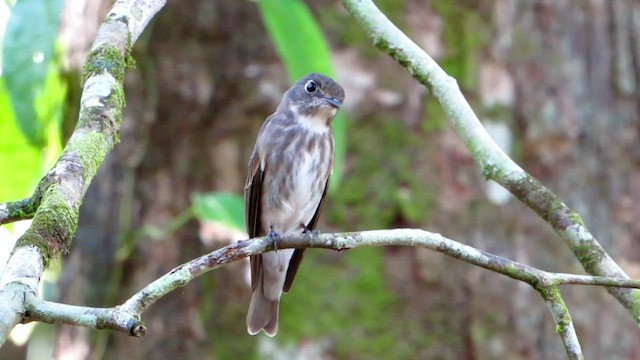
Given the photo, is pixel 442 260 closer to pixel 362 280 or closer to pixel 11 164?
pixel 362 280

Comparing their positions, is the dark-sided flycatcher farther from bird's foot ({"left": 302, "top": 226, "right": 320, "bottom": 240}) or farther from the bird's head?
bird's foot ({"left": 302, "top": 226, "right": 320, "bottom": 240})

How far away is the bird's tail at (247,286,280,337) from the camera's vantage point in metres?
4.05

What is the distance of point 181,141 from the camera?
476 cm

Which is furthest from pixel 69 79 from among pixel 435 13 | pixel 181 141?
pixel 435 13

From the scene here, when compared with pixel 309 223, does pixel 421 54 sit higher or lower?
lower

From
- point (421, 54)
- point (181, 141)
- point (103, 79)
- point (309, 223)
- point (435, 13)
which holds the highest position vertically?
point (435, 13)

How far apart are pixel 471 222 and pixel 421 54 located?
5.58 ft

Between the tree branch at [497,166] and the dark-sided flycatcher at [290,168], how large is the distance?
1038mm

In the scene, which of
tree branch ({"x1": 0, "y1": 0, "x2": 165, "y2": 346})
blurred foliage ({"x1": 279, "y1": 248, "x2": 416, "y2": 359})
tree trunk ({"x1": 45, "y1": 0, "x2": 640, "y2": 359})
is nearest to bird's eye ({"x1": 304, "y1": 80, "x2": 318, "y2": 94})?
tree trunk ({"x1": 45, "y1": 0, "x2": 640, "y2": 359})

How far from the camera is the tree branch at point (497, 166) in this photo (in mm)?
2676

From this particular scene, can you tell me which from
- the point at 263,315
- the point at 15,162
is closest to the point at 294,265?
the point at 263,315

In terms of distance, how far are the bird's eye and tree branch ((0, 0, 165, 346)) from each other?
143 centimetres

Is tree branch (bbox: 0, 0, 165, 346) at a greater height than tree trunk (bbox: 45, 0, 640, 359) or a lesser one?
lesser

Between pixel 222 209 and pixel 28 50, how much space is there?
1084mm
